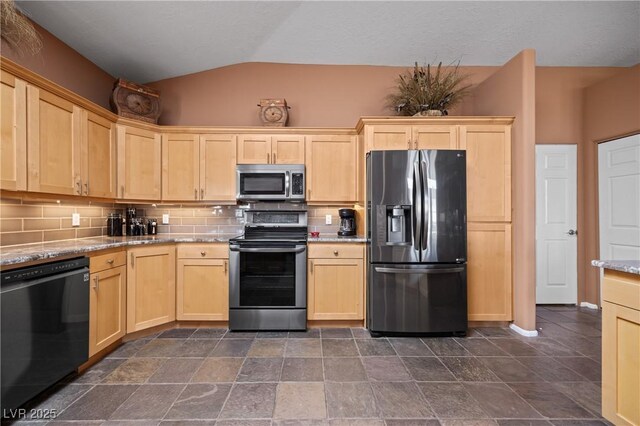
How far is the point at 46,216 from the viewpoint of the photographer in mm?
2492

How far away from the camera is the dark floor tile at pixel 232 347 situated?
2.45m

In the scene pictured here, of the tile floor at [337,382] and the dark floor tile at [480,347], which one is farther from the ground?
the tile floor at [337,382]

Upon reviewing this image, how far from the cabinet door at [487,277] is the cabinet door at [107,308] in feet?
10.8

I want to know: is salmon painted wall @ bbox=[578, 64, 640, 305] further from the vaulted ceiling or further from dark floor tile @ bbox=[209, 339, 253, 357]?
dark floor tile @ bbox=[209, 339, 253, 357]

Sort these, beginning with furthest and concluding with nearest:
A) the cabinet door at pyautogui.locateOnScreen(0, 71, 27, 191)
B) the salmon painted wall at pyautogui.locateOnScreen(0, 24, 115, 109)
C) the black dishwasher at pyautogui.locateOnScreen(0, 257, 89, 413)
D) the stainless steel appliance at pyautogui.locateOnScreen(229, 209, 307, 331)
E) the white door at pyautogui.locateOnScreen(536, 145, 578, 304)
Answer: the white door at pyautogui.locateOnScreen(536, 145, 578, 304)
the stainless steel appliance at pyautogui.locateOnScreen(229, 209, 307, 331)
the salmon painted wall at pyautogui.locateOnScreen(0, 24, 115, 109)
the cabinet door at pyautogui.locateOnScreen(0, 71, 27, 191)
the black dishwasher at pyautogui.locateOnScreen(0, 257, 89, 413)

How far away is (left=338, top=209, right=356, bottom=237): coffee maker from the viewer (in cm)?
332

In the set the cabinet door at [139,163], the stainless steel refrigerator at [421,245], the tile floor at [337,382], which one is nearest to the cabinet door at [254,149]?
the cabinet door at [139,163]

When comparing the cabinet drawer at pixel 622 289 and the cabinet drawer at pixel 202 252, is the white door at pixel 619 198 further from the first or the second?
the cabinet drawer at pixel 202 252

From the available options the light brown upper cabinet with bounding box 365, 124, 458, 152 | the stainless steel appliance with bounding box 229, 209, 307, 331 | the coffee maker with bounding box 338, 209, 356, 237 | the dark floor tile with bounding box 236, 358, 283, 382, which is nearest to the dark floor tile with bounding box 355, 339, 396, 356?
the stainless steel appliance with bounding box 229, 209, 307, 331

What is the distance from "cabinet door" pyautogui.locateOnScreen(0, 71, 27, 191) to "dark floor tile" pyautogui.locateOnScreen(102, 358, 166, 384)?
1.44 meters

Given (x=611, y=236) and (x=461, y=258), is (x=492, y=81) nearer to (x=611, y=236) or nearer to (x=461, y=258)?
(x=461, y=258)

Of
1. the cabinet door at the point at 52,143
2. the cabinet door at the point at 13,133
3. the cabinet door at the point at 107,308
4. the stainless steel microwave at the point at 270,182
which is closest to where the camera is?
the cabinet door at the point at 13,133

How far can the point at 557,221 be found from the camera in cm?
377

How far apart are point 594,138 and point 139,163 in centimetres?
535
